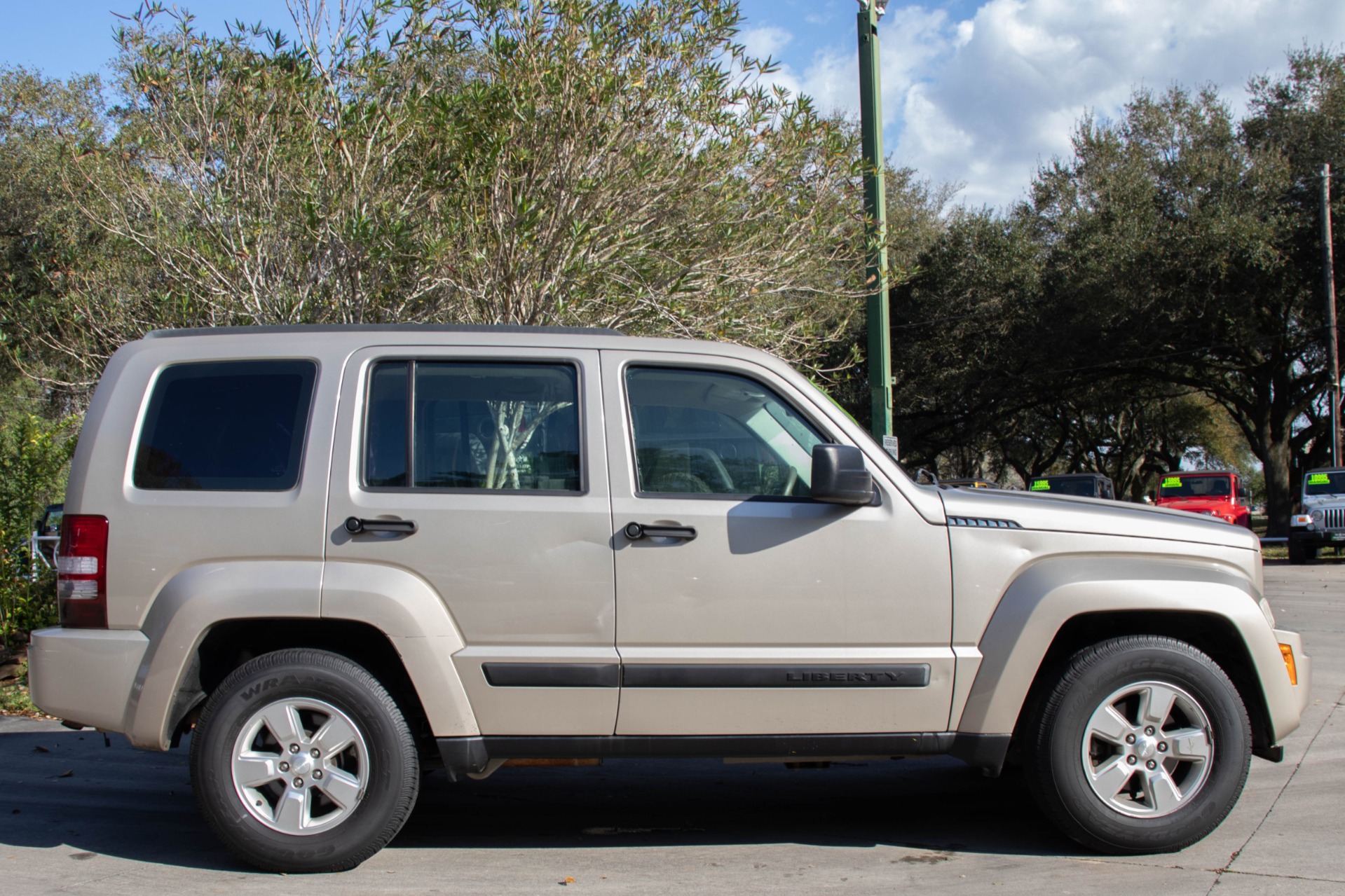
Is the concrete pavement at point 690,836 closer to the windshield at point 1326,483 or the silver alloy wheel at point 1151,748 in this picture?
the silver alloy wheel at point 1151,748

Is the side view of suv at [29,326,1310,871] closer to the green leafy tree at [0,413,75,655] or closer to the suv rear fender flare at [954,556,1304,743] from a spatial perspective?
the suv rear fender flare at [954,556,1304,743]

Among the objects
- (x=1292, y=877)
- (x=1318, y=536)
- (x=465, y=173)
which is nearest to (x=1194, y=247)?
(x=1318, y=536)

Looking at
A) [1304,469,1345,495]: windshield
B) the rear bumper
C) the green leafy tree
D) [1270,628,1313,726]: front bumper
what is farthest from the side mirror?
[1304,469,1345,495]: windshield

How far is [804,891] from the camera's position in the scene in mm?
3859

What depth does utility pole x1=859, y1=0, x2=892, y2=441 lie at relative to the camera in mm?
8195

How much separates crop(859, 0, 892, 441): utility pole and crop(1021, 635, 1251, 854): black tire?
3.97m

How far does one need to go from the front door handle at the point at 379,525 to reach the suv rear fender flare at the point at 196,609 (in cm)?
18

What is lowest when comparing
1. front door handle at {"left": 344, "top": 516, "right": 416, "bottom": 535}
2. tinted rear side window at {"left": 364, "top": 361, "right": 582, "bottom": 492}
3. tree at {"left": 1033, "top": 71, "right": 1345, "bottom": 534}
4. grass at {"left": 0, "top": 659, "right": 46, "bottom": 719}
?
grass at {"left": 0, "top": 659, "right": 46, "bottom": 719}

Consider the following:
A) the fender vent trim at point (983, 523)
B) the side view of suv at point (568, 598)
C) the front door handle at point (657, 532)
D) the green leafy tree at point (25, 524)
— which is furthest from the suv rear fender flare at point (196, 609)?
the green leafy tree at point (25, 524)

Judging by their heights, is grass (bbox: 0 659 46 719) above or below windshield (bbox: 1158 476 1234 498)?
below

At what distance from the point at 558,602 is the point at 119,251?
25.0 ft

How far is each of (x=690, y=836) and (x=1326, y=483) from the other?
20.7 meters

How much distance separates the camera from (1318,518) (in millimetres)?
20281

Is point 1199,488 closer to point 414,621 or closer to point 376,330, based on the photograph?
point 376,330
